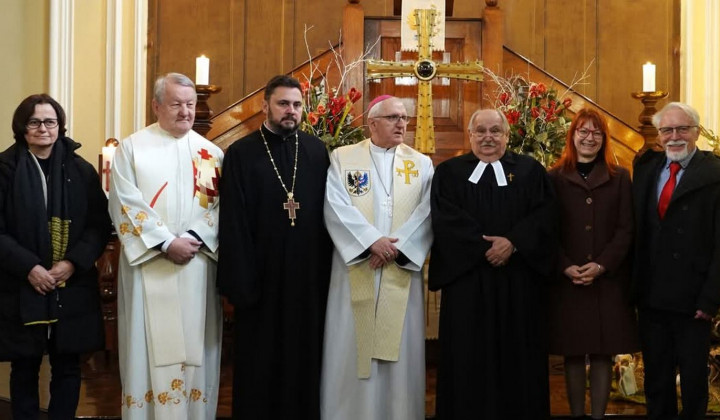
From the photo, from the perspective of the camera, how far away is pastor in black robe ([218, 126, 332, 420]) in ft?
15.6

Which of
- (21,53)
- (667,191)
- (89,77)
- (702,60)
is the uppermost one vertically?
(702,60)

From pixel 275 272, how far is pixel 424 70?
2.79 metres

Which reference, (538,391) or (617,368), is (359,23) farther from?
(538,391)

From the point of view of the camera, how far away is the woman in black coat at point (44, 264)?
177 inches

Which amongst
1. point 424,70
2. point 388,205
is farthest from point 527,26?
point 388,205

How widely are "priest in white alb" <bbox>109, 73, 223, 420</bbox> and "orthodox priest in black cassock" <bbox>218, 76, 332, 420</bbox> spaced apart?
136 mm

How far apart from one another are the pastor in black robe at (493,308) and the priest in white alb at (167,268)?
1.21 m

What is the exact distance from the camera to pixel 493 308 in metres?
4.71

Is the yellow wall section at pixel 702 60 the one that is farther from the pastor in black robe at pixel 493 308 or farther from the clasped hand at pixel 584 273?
the pastor in black robe at pixel 493 308

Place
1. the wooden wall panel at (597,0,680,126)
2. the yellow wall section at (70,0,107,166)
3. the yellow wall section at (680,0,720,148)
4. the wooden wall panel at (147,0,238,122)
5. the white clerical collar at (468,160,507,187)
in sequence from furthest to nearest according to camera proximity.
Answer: the wooden wall panel at (597,0,680,126) < the wooden wall panel at (147,0,238,122) < the yellow wall section at (680,0,720,148) < the yellow wall section at (70,0,107,166) < the white clerical collar at (468,160,507,187)

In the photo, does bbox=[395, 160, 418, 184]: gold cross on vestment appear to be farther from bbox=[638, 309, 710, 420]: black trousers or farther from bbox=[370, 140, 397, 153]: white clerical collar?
bbox=[638, 309, 710, 420]: black trousers

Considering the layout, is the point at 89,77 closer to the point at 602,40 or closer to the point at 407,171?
the point at 407,171

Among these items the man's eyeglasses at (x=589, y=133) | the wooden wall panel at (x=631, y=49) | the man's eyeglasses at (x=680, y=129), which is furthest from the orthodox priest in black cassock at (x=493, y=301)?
the wooden wall panel at (x=631, y=49)

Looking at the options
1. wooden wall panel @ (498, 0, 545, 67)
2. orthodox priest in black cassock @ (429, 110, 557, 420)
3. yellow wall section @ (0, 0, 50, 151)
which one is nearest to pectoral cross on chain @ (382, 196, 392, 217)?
orthodox priest in black cassock @ (429, 110, 557, 420)
